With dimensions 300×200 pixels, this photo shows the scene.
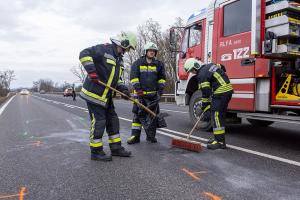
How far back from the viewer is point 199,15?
28.0 feet

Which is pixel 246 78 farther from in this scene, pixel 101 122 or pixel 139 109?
pixel 101 122

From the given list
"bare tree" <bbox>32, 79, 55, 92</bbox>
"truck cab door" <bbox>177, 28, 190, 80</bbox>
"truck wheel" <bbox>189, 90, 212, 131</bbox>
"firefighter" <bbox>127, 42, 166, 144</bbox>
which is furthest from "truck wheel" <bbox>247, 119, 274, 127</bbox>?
"bare tree" <bbox>32, 79, 55, 92</bbox>

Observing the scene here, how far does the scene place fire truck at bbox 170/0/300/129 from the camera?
5762 millimetres

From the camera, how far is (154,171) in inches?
181

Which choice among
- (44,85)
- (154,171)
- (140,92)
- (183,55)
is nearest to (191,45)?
(183,55)

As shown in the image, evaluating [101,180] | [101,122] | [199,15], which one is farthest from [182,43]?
[101,180]

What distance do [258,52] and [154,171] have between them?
115 inches

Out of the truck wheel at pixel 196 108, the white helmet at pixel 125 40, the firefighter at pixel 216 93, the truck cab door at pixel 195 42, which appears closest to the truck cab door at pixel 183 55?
the truck cab door at pixel 195 42

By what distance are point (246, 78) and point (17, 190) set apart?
453cm

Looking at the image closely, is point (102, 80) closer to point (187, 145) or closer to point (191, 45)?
point (187, 145)

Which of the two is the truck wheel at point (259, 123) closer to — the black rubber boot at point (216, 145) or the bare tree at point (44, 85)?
the black rubber boot at point (216, 145)

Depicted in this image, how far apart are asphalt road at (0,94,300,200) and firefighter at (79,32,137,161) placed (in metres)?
0.31

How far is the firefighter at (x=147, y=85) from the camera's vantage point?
664 cm

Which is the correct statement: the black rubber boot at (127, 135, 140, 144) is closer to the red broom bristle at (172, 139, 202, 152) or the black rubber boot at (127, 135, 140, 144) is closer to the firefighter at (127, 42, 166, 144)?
the firefighter at (127, 42, 166, 144)
